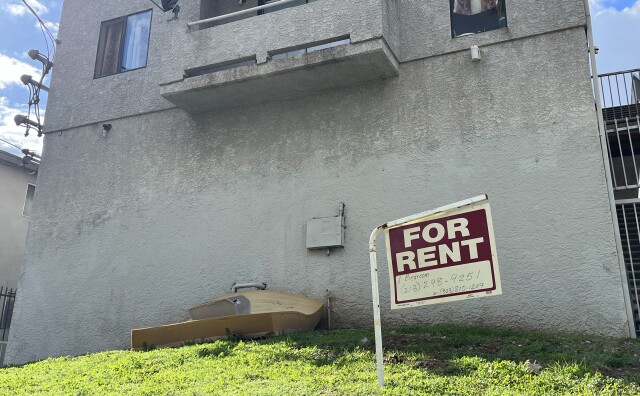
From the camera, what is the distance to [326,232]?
9.94m

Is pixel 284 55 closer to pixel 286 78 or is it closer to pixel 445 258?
pixel 286 78

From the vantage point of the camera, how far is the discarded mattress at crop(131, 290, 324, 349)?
8.53 m

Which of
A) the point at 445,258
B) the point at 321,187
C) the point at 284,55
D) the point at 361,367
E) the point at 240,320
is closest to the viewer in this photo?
the point at 445,258

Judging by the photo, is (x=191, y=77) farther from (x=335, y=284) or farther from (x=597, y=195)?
(x=597, y=195)

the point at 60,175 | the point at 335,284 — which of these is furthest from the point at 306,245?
the point at 60,175

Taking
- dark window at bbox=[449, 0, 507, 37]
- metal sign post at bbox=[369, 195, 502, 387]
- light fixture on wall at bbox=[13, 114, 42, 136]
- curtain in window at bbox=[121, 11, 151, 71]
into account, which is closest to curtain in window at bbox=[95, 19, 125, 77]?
curtain in window at bbox=[121, 11, 151, 71]

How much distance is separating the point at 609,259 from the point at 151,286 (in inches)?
291

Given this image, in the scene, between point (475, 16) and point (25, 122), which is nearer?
point (475, 16)

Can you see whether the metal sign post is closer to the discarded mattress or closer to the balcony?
the discarded mattress

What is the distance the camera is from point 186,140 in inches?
456

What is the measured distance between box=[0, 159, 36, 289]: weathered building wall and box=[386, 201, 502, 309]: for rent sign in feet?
44.3

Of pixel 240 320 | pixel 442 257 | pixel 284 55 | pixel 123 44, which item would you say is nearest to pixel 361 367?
pixel 442 257

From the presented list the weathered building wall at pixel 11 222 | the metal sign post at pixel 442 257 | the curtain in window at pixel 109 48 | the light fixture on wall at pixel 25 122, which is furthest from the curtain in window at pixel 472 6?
the weathered building wall at pixel 11 222

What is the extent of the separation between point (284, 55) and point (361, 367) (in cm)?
631
